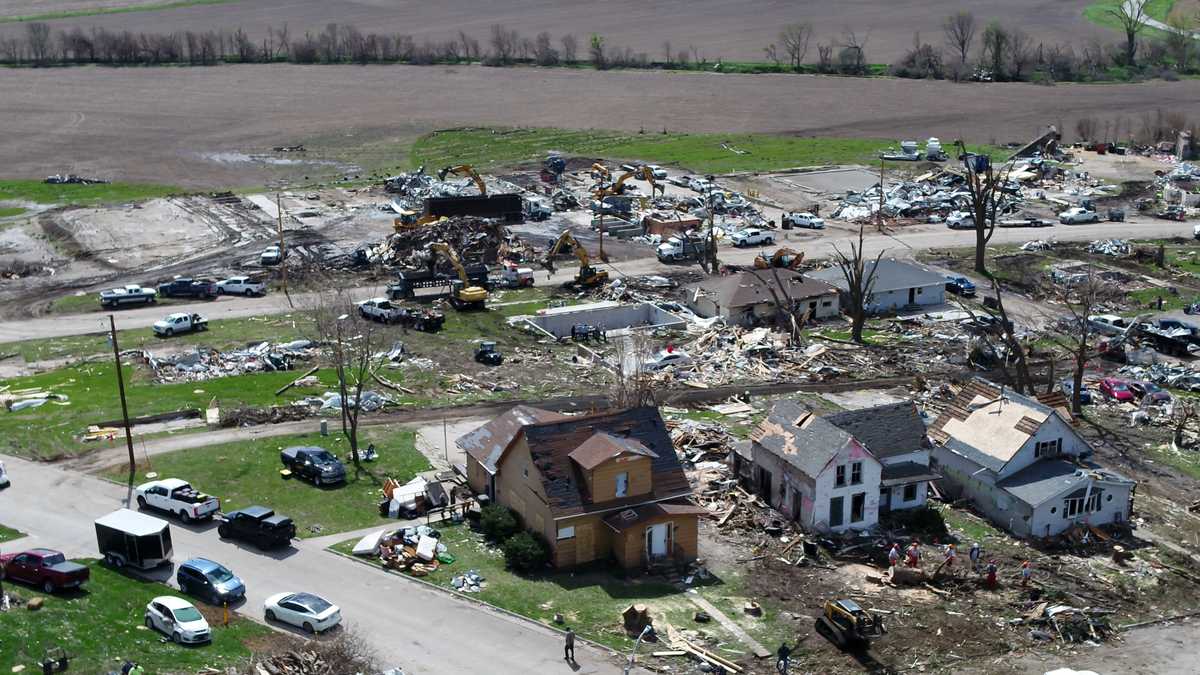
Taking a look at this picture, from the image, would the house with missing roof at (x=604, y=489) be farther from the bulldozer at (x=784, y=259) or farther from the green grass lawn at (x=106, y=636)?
the bulldozer at (x=784, y=259)

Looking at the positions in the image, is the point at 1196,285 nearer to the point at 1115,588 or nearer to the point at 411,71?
the point at 1115,588

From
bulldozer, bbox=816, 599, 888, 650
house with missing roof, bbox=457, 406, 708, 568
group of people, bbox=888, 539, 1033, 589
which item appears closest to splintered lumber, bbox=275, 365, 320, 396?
house with missing roof, bbox=457, 406, 708, 568

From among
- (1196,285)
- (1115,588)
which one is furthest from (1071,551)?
(1196,285)

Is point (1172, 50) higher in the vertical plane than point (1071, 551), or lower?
higher

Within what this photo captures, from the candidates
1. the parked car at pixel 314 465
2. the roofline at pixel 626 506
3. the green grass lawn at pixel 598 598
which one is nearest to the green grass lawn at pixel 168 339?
the parked car at pixel 314 465

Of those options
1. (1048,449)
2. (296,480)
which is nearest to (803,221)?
(1048,449)

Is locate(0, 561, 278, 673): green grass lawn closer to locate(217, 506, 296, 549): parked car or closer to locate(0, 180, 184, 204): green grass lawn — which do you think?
locate(217, 506, 296, 549): parked car
